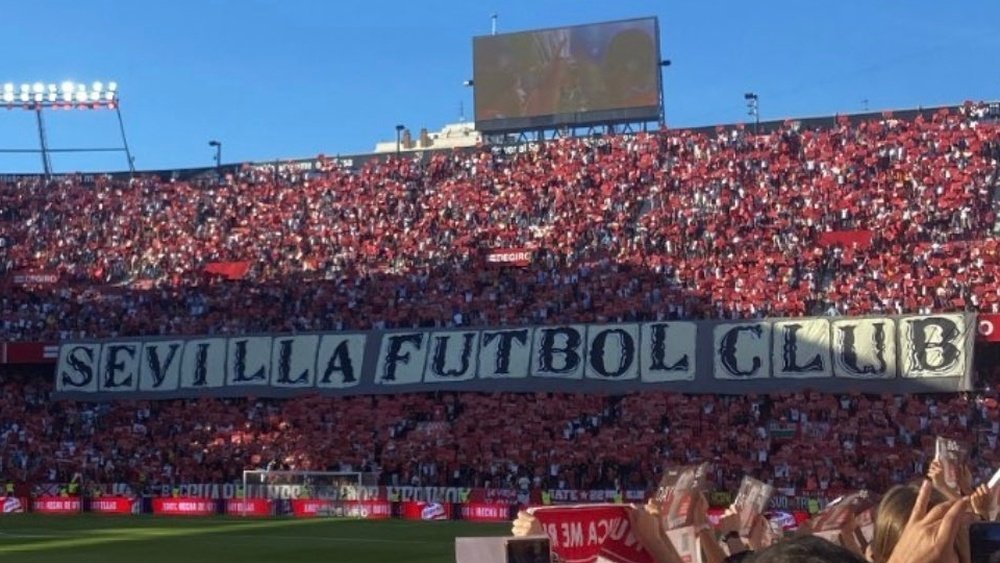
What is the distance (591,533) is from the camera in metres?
5.33

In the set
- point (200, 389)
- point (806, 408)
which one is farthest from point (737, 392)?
point (200, 389)

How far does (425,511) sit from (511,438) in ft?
15.8

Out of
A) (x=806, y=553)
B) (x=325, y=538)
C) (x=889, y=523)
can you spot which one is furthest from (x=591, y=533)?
(x=325, y=538)

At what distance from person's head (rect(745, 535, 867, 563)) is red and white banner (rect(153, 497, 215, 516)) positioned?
37849 mm

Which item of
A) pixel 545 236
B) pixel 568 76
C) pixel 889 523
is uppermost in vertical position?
pixel 568 76

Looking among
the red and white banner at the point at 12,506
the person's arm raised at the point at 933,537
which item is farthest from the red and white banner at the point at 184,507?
the person's arm raised at the point at 933,537

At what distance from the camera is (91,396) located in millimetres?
48375

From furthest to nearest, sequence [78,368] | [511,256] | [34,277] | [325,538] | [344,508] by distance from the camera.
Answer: [34,277] < [511,256] < [78,368] < [344,508] < [325,538]

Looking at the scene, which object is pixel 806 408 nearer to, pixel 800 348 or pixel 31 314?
pixel 800 348

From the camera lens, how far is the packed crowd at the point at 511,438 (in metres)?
36.7

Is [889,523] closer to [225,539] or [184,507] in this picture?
[225,539]

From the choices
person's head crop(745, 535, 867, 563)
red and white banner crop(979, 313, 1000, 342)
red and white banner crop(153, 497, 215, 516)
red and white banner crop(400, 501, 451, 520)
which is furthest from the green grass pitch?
person's head crop(745, 535, 867, 563)

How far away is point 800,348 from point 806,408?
1.74m

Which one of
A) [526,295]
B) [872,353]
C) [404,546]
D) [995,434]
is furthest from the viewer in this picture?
[526,295]
